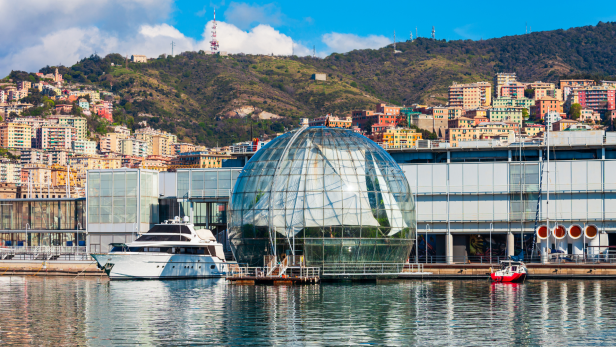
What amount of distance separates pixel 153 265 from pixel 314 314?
29336 mm

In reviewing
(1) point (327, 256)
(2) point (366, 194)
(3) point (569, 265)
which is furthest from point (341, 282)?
(3) point (569, 265)

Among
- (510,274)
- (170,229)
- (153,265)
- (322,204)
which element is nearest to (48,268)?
(153,265)

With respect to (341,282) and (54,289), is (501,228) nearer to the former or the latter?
(341,282)

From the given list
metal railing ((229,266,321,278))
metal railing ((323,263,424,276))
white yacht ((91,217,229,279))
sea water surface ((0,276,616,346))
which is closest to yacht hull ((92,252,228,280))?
white yacht ((91,217,229,279))

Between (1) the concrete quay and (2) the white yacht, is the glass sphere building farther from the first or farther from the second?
(1) the concrete quay

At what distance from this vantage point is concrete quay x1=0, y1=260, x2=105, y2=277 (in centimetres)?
7181

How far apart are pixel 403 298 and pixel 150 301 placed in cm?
1407

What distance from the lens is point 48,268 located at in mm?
73062

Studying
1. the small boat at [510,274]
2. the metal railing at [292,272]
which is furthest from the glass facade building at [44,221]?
the small boat at [510,274]

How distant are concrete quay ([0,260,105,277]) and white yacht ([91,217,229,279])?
7.12 metres

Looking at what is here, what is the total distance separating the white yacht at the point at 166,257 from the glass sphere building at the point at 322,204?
7.80m

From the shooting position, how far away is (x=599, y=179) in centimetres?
7094

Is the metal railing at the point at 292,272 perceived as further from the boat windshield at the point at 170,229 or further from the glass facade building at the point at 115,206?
the glass facade building at the point at 115,206

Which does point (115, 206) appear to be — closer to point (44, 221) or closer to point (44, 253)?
point (44, 253)
